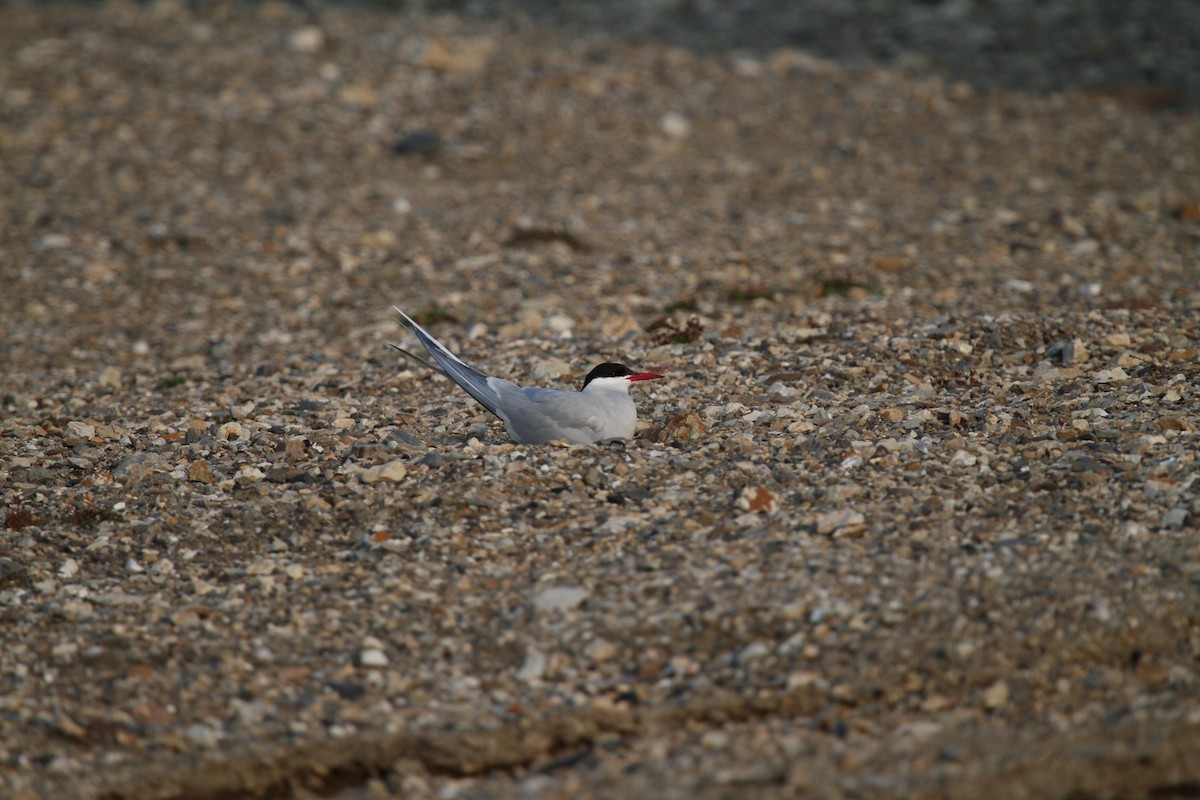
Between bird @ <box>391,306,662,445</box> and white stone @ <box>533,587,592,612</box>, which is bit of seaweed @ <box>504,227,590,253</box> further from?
white stone @ <box>533,587,592,612</box>

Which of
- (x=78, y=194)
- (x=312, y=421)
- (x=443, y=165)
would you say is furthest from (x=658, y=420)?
(x=78, y=194)

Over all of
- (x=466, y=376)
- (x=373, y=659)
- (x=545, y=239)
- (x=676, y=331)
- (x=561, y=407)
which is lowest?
(x=545, y=239)

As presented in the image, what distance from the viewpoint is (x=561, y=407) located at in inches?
238

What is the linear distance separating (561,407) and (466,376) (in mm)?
648

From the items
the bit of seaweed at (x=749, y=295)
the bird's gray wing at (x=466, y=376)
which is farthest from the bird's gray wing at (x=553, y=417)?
the bit of seaweed at (x=749, y=295)

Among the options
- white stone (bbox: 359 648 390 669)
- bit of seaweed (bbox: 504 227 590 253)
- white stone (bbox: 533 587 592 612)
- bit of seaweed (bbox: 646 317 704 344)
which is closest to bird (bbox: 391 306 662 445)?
white stone (bbox: 533 587 592 612)

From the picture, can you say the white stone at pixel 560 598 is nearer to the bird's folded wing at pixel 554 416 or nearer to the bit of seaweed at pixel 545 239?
the bird's folded wing at pixel 554 416

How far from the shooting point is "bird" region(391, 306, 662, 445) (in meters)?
6.05

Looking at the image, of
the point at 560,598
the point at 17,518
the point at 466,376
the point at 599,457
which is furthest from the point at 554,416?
the point at 17,518

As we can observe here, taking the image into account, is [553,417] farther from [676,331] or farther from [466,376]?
[676,331]

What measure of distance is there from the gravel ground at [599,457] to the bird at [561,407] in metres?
0.11

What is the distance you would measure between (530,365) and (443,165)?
4.70m

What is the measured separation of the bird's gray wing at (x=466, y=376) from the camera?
6273 millimetres

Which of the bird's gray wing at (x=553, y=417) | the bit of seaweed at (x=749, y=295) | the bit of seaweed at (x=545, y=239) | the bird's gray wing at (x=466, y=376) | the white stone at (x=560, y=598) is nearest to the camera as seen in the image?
the white stone at (x=560, y=598)
